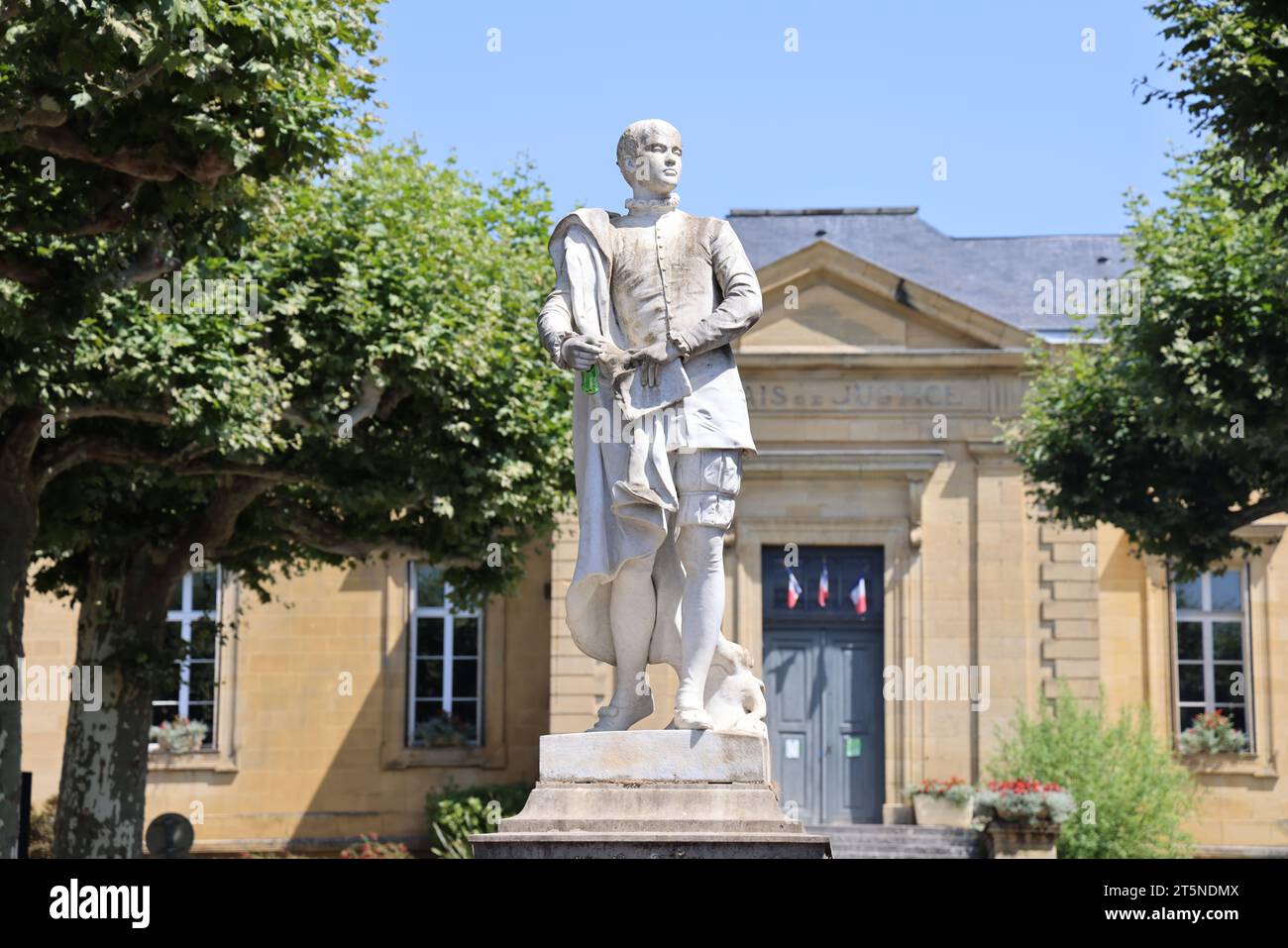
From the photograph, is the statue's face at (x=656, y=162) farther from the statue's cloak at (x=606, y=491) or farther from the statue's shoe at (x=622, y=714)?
the statue's shoe at (x=622, y=714)

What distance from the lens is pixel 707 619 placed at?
8.41 m

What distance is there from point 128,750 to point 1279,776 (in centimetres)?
1546

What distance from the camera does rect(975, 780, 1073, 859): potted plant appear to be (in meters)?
22.7

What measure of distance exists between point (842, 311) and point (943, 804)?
680 centimetres

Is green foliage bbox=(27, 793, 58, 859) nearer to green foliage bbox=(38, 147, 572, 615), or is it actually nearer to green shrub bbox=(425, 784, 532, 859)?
green shrub bbox=(425, 784, 532, 859)

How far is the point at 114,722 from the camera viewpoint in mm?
19609

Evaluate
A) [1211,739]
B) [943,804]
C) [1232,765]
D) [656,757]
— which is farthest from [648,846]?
[1232,765]

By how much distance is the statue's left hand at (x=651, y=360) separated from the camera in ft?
27.6

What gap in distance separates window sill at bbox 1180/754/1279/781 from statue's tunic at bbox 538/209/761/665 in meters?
20.2


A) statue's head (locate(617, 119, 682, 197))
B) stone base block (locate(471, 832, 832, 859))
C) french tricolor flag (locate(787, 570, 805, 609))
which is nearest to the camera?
stone base block (locate(471, 832, 832, 859))

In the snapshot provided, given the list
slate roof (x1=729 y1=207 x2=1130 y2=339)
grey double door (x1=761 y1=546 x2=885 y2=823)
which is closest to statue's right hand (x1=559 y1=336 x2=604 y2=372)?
grey double door (x1=761 y1=546 x2=885 y2=823)

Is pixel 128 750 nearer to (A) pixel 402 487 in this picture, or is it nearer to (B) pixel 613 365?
(A) pixel 402 487

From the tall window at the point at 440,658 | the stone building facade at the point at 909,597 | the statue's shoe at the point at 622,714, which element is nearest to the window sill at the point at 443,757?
the stone building facade at the point at 909,597

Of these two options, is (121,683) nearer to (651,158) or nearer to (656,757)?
(651,158)
